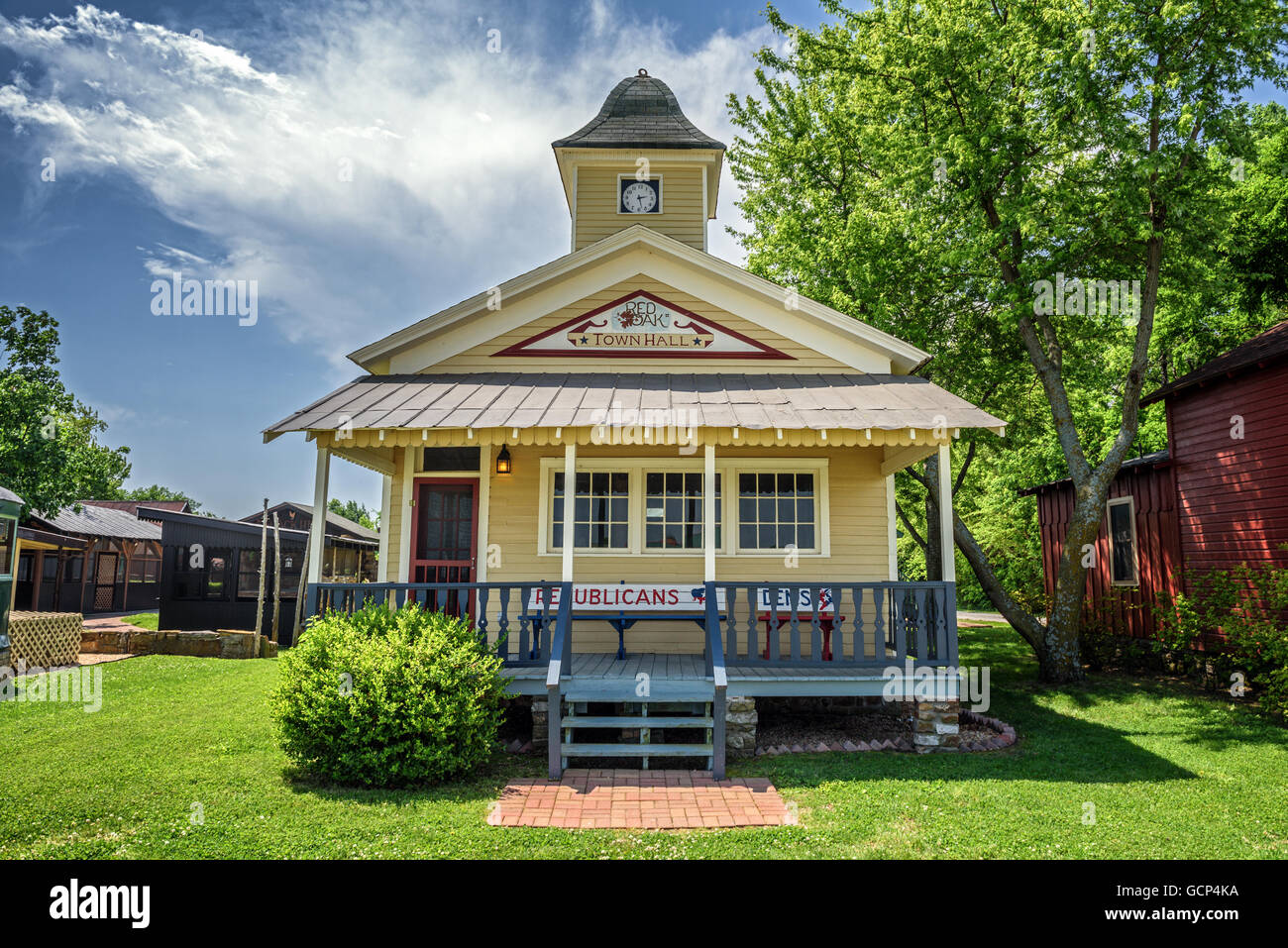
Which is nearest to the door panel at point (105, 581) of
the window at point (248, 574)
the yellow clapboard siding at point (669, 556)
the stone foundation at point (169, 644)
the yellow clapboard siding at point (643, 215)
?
the window at point (248, 574)

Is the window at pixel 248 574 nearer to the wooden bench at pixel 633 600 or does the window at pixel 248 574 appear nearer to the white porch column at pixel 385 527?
the white porch column at pixel 385 527

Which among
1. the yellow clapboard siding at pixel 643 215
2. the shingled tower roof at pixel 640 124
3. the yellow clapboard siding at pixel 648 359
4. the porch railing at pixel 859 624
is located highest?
the shingled tower roof at pixel 640 124

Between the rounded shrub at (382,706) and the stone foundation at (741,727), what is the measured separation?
2.35m

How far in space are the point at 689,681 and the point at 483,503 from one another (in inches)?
153

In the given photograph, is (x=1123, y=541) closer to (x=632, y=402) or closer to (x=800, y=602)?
(x=800, y=602)

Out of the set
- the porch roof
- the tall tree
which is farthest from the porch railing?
the tall tree

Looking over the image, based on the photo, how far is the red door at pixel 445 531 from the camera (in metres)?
9.49

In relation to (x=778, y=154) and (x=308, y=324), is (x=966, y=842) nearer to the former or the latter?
(x=778, y=154)

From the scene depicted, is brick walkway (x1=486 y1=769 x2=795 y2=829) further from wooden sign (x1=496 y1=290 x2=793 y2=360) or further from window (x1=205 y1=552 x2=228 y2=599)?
window (x1=205 y1=552 x2=228 y2=599)

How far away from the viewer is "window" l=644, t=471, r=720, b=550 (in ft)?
31.7

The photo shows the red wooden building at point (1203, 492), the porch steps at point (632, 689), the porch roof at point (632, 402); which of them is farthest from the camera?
the red wooden building at point (1203, 492)

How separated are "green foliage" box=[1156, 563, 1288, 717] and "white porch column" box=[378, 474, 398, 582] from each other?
11.0 m

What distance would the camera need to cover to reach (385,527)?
9688mm

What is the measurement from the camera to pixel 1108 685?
11.1m
